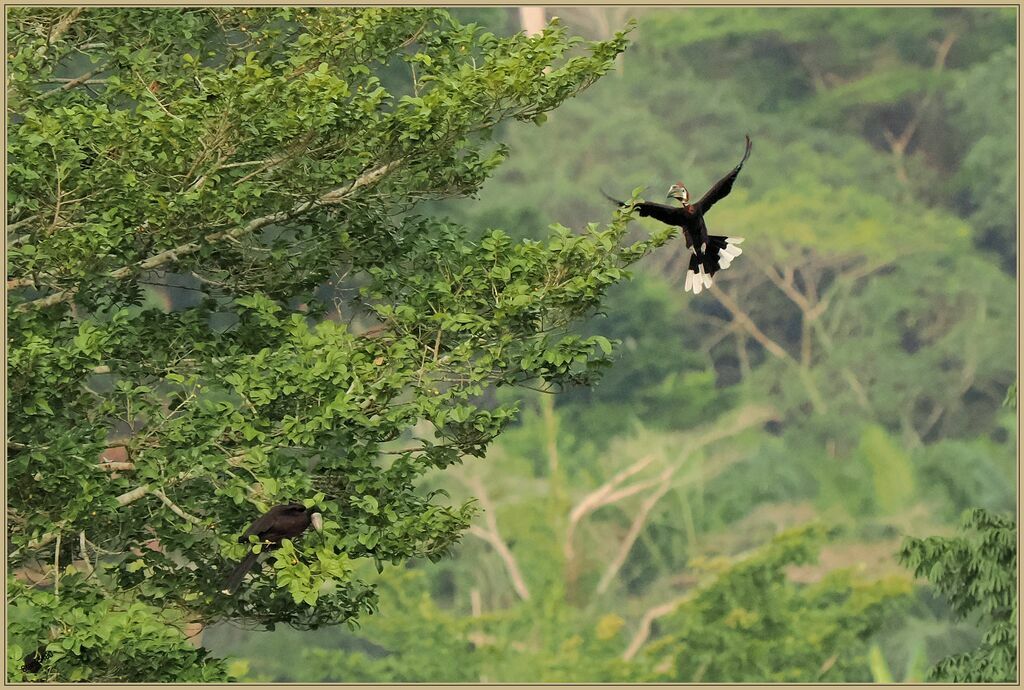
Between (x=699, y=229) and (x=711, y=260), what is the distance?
307 millimetres

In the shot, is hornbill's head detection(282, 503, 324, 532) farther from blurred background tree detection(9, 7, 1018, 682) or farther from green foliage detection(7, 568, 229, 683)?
blurred background tree detection(9, 7, 1018, 682)

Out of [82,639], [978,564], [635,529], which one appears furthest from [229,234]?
[635,529]

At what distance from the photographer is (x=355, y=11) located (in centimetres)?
1050

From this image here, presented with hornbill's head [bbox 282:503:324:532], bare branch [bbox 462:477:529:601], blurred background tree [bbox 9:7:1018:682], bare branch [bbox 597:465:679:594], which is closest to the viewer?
hornbill's head [bbox 282:503:324:532]

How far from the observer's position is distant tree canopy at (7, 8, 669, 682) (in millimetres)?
9523

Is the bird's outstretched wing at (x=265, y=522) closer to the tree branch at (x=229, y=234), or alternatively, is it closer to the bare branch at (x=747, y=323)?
the tree branch at (x=229, y=234)

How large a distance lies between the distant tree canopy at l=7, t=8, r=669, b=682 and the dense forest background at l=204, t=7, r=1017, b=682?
40.8ft

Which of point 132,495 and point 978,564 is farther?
point 978,564

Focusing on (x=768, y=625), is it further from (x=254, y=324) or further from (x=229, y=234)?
(x=229, y=234)

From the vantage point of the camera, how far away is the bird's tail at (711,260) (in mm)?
10156

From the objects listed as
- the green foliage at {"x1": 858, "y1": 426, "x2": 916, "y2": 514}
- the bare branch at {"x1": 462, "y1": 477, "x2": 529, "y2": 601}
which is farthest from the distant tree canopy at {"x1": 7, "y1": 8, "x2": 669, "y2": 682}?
the green foliage at {"x1": 858, "y1": 426, "x2": 916, "y2": 514}

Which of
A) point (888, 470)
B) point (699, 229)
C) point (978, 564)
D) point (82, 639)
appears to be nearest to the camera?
point (82, 639)

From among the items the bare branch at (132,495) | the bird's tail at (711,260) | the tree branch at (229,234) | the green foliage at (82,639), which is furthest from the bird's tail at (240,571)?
the bird's tail at (711,260)

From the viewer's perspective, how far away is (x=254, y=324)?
10469mm
